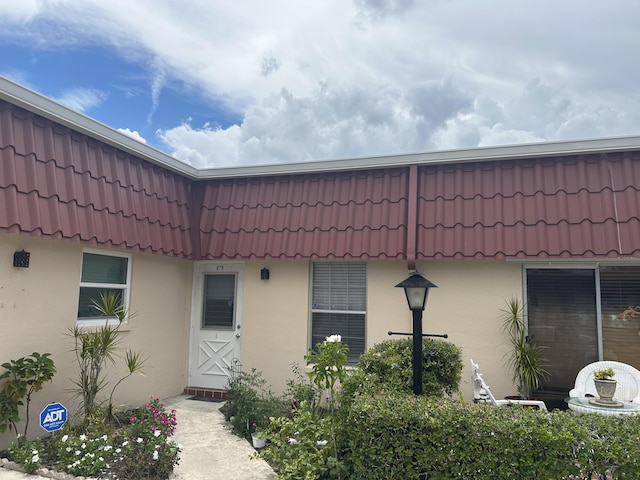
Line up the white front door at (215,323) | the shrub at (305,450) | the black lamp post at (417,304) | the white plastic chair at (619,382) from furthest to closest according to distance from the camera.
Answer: the white front door at (215,323), the white plastic chair at (619,382), the black lamp post at (417,304), the shrub at (305,450)

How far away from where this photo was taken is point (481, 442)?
298cm

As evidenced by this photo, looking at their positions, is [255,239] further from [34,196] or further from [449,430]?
[449,430]

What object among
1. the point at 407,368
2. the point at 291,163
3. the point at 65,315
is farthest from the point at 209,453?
the point at 291,163

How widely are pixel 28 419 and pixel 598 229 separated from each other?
7.33 metres

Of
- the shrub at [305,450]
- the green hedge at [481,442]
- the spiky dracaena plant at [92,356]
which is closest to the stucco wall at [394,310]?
the spiky dracaena plant at [92,356]

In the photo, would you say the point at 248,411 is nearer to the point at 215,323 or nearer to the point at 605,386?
the point at 215,323

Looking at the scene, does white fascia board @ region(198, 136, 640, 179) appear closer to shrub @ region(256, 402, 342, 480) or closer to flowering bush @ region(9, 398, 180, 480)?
shrub @ region(256, 402, 342, 480)

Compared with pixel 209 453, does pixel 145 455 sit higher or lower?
higher

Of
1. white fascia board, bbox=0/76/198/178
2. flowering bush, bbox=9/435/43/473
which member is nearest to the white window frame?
white fascia board, bbox=0/76/198/178

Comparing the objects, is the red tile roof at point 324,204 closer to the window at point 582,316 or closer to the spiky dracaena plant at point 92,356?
the window at point 582,316

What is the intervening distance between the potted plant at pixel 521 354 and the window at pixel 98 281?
563 cm

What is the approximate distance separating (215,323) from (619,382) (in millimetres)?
6072

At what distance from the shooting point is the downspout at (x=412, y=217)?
624 centimetres

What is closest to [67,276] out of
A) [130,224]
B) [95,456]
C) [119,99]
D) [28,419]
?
[130,224]
